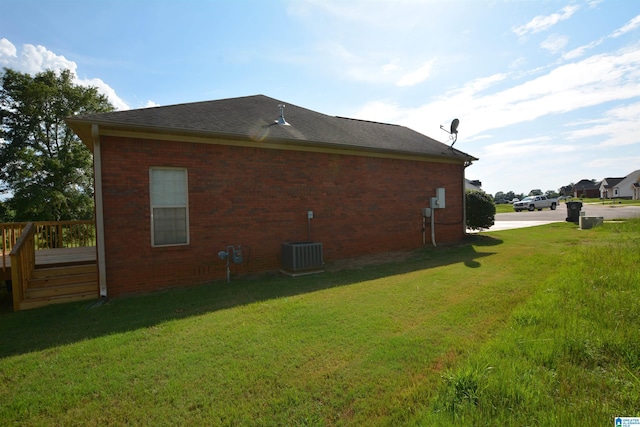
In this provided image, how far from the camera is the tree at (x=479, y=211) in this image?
49.5 feet

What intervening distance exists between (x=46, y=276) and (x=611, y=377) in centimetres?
984

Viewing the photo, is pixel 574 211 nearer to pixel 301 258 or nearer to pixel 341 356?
pixel 301 258

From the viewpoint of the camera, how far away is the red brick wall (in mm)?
6805

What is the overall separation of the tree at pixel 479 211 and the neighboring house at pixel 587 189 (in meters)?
90.2

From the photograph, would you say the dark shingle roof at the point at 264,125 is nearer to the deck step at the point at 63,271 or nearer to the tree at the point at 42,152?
the deck step at the point at 63,271

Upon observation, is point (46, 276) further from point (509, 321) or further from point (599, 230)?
point (599, 230)

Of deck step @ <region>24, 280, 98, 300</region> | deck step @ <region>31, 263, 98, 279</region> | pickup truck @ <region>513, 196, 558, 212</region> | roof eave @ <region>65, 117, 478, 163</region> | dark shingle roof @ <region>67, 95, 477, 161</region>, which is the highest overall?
dark shingle roof @ <region>67, 95, 477, 161</region>

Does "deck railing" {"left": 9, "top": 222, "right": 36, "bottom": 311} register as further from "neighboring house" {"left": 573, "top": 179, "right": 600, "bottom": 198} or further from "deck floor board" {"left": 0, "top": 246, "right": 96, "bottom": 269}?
"neighboring house" {"left": 573, "top": 179, "right": 600, "bottom": 198}

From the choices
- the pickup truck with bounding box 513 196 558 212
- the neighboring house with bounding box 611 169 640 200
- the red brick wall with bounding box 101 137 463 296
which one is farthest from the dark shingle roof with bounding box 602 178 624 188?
the red brick wall with bounding box 101 137 463 296

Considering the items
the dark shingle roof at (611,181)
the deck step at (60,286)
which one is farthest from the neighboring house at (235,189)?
the dark shingle roof at (611,181)

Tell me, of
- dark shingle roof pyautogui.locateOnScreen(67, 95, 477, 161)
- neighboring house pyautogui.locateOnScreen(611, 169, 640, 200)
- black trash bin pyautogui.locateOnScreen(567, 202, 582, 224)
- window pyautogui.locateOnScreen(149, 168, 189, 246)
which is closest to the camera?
dark shingle roof pyautogui.locateOnScreen(67, 95, 477, 161)

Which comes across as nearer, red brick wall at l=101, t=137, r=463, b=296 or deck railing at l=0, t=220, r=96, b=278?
red brick wall at l=101, t=137, r=463, b=296

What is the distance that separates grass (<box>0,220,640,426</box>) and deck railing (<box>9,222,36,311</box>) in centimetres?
57

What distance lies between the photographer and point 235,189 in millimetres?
7988
